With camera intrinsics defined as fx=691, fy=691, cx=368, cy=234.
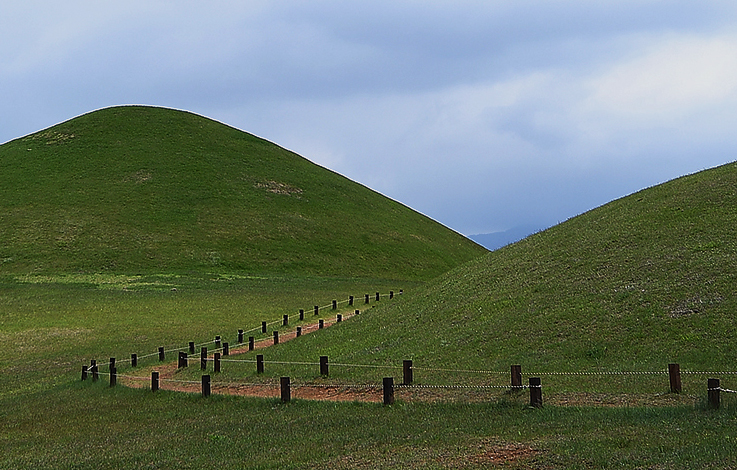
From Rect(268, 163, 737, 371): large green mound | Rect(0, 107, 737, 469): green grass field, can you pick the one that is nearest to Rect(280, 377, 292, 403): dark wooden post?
Rect(0, 107, 737, 469): green grass field

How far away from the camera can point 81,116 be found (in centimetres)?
12419

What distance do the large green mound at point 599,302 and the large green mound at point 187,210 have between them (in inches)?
1655

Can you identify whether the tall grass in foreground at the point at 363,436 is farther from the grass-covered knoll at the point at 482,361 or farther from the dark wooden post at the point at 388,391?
the dark wooden post at the point at 388,391

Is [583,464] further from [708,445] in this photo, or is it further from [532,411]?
[532,411]

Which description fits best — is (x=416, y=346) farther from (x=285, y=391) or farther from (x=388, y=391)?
(x=388, y=391)

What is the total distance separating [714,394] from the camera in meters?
13.8

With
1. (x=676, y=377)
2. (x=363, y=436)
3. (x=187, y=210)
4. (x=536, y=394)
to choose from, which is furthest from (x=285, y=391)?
(x=187, y=210)

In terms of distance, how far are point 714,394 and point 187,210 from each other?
8216 centimetres

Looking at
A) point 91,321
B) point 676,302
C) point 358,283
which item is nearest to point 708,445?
point 676,302

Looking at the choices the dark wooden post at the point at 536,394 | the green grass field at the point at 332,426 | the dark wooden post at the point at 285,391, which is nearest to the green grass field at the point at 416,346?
the green grass field at the point at 332,426

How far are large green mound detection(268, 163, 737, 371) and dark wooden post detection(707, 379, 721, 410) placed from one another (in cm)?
508

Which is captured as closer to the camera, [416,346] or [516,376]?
[516,376]

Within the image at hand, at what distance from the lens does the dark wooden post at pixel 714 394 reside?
13.7 meters

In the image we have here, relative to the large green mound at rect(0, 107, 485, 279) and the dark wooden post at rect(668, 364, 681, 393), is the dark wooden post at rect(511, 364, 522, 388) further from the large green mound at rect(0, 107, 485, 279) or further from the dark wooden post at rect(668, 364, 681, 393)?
the large green mound at rect(0, 107, 485, 279)
